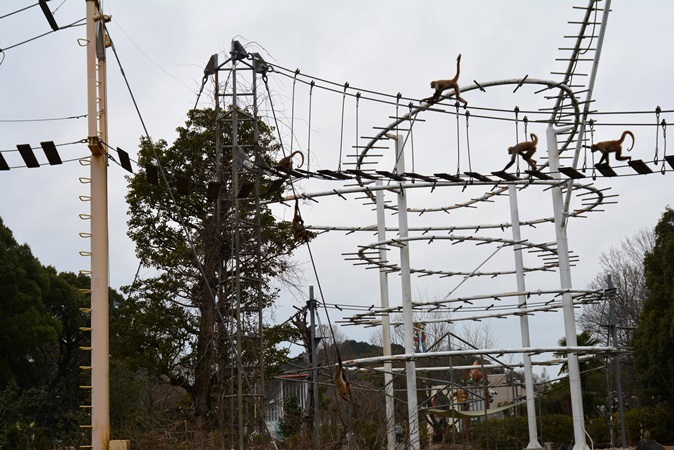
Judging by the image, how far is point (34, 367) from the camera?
30.1 m

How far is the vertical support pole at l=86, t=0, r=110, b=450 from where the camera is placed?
10.3 metres

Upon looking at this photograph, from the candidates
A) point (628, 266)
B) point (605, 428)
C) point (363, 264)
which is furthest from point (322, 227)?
point (628, 266)

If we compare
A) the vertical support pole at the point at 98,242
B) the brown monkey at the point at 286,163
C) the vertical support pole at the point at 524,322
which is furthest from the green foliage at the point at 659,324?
the vertical support pole at the point at 98,242

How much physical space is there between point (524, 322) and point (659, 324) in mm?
10992

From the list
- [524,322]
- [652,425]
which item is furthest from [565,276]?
[652,425]

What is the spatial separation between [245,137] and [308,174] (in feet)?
30.4

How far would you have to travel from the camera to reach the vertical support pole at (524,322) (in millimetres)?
17312

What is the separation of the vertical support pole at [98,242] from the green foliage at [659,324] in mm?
19736

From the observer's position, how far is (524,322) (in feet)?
58.1

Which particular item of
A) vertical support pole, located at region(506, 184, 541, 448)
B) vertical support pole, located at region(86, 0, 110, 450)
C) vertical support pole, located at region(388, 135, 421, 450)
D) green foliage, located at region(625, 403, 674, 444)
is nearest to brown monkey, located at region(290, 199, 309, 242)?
vertical support pole, located at region(388, 135, 421, 450)

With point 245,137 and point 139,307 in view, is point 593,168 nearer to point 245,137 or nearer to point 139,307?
point 245,137

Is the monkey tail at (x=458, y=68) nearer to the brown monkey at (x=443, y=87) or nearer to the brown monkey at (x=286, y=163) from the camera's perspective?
the brown monkey at (x=443, y=87)

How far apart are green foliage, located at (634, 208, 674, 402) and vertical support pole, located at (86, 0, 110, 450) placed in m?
19.7

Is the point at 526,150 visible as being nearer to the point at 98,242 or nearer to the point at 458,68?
the point at 458,68
